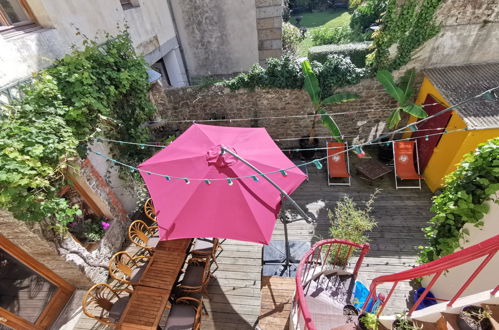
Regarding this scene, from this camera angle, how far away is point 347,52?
1068 cm

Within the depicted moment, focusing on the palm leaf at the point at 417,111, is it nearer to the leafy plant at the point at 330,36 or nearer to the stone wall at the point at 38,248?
the stone wall at the point at 38,248

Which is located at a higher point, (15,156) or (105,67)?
(105,67)

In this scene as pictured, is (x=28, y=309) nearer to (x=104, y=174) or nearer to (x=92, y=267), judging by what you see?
(x=92, y=267)

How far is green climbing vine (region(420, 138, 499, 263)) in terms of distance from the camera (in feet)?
A: 11.2

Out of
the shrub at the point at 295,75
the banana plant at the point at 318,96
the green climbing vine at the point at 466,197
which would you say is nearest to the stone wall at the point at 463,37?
the shrub at the point at 295,75

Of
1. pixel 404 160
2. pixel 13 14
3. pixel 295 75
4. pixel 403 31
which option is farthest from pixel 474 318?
pixel 13 14

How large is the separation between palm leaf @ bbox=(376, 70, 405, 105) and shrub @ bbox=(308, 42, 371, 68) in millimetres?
3672

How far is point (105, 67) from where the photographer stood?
5.34 m

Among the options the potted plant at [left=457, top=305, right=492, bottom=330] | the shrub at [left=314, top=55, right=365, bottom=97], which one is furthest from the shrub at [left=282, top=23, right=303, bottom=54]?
the potted plant at [left=457, top=305, right=492, bottom=330]

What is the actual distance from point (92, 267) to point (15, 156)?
2734 mm

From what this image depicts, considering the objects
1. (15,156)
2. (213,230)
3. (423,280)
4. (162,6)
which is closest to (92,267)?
(15,156)

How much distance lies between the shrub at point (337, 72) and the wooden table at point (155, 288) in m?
6.17

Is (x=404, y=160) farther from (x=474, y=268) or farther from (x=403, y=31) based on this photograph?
(x=474, y=268)

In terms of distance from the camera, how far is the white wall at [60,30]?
4051 millimetres
